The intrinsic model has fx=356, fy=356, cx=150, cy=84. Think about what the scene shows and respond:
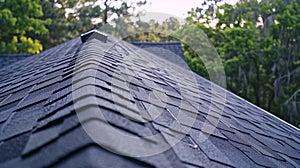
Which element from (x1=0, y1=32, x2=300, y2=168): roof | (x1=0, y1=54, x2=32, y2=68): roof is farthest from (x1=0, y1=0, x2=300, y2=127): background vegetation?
(x1=0, y1=32, x2=300, y2=168): roof

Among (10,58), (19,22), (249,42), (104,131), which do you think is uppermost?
(104,131)

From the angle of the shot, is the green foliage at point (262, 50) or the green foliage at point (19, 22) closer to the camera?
the green foliage at point (262, 50)

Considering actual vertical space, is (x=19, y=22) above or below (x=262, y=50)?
above

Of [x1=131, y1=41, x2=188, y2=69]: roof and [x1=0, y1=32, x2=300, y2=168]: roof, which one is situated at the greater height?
[x1=0, y1=32, x2=300, y2=168]: roof

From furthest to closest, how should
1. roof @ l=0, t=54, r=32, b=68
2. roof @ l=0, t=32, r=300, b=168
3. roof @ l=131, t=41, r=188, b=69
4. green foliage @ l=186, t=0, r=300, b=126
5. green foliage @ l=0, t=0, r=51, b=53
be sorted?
green foliage @ l=0, t=0, r=51, b=53 < green foliage @ l=186, t=0, r=300, b=126 < roof @ l=131, t=41, r=188, b=69 < roof @ l=0, t=54, r=32, b=68 < roof @ l=0, t=32, r=300, b=168

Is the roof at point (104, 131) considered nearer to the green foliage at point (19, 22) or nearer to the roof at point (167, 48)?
the roof at point (167, 48)

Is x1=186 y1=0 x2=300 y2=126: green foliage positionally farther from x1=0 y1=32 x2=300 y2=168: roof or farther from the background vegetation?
x1=0 y1=32 x2=300 y2=168: roof

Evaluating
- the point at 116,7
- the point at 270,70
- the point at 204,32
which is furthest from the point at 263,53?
the point at 116,7

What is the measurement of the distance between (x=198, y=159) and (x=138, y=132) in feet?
0.72

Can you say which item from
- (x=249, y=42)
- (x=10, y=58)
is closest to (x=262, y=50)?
(x=249, y=42)

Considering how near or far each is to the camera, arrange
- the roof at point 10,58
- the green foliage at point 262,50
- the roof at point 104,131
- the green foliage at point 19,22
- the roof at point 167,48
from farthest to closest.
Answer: the green foliage at point 19,22 → the green foliage at point 262,50 → the roof at point 167,48 → the roof at point 10,58 → the roof at point 104,131

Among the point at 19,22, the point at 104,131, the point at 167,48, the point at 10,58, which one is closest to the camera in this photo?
the point at 104,131

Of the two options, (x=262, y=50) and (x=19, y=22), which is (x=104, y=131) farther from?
(x=19, y=22)

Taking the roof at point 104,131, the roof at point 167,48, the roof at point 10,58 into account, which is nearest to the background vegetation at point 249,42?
the roof at point 167,48
